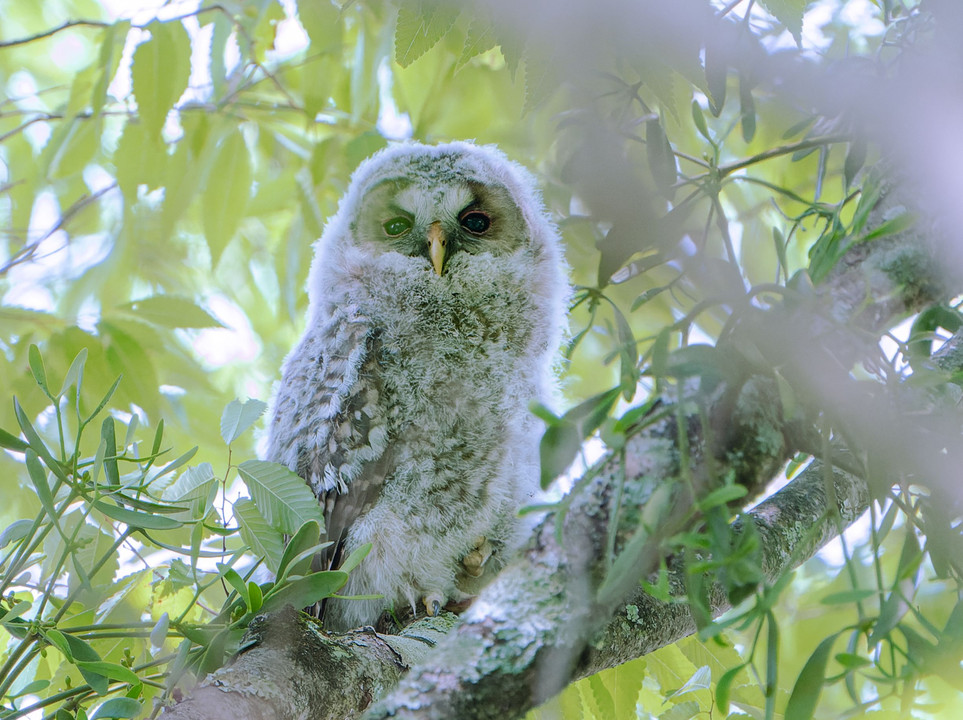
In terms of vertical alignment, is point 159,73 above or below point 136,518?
above

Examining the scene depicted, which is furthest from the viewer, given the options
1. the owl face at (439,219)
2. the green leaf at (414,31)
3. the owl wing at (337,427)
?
the owl face at (439,219)

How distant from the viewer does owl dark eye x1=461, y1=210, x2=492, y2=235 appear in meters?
2.22

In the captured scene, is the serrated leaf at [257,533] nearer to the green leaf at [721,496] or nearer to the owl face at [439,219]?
the green leaf at [721,496]

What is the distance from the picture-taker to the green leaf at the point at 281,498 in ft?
4.13

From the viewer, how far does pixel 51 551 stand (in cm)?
146

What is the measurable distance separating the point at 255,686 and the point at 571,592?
0.54 metres

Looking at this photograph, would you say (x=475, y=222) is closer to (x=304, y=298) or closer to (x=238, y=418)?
(x=304, y=298)

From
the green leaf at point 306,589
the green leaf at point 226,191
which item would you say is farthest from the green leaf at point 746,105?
the green leaf at point 226,191

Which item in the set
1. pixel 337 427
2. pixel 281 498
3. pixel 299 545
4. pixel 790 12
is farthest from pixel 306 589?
pixel 790 12

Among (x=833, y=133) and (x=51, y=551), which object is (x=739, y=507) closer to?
(x=833, y=133)

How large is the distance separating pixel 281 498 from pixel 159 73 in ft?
3.86

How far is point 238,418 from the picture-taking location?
4.21 ft

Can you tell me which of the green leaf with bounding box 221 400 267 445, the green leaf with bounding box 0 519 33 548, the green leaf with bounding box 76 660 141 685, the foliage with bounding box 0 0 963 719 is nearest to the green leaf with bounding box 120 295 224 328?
the foliage with bounding box 0 0 963 719

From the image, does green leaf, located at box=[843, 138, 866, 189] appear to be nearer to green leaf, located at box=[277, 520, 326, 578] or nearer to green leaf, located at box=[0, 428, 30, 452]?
green leaf, located at box=[277, 520, 326, 578]
